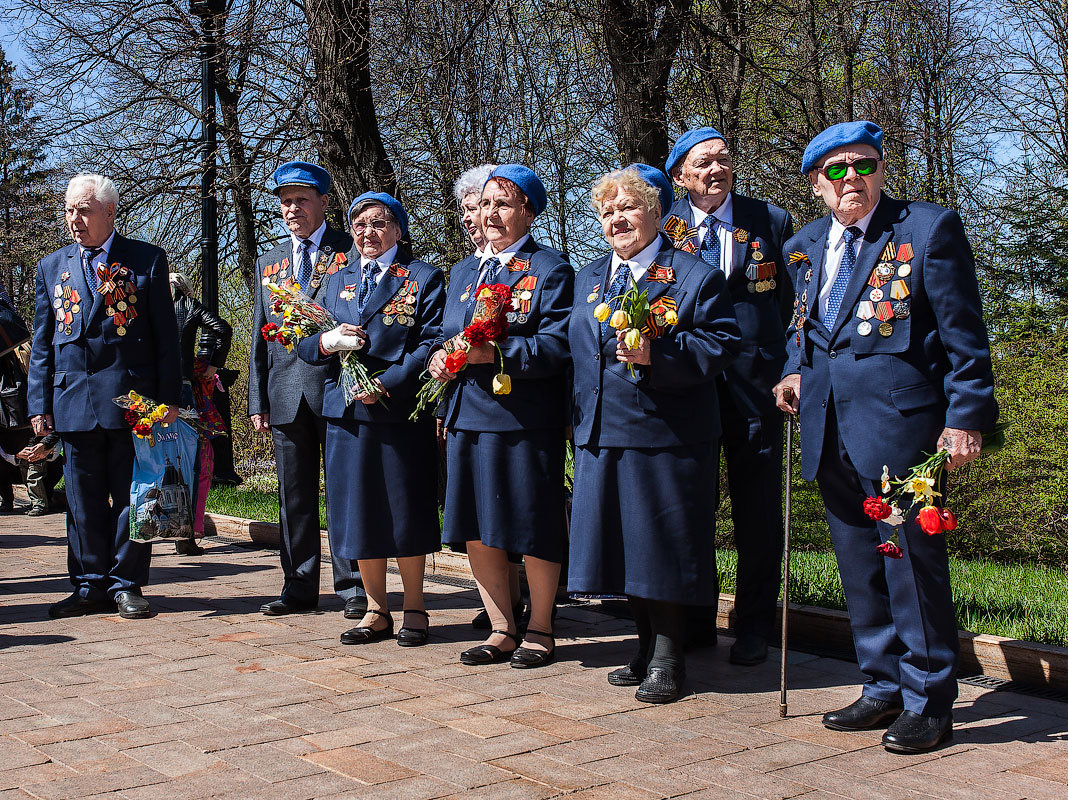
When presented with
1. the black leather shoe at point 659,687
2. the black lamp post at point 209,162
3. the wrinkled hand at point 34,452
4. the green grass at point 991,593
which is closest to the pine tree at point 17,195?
the black lamp post at point 209,162

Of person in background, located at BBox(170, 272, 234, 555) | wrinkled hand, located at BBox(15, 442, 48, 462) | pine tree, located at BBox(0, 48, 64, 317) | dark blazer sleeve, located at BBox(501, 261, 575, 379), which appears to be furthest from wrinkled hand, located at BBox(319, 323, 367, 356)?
pine tree, located at BBox(0, 48, 64, 317)

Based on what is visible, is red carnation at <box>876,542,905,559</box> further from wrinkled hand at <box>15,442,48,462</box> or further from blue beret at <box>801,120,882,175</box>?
wrinkled hand at <box>15,442,48,462</box>

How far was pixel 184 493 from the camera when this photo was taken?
240 inches

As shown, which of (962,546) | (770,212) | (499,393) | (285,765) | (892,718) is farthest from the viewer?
(962,546)

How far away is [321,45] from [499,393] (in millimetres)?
5715

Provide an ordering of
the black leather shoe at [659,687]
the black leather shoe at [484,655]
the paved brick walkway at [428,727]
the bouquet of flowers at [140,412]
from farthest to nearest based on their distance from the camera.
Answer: the bouquet of flowers at [140,412] → the black leather shoe at [484,655] → the black leather shoe at [659,687] → the paved brick walkway at [428,727]

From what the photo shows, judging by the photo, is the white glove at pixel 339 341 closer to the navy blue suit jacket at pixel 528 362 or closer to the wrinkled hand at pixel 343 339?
the wrinkled hand at pixel 343 339

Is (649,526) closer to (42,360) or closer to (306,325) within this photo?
(306,325)

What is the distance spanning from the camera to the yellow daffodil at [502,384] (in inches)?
188

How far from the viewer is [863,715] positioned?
3990mm

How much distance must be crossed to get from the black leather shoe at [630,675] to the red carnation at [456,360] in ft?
4.65

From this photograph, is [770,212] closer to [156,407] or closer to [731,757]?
[731,757]

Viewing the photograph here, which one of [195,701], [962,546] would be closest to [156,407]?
[195,701]

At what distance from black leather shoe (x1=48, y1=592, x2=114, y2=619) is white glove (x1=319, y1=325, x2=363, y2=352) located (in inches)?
81.3
